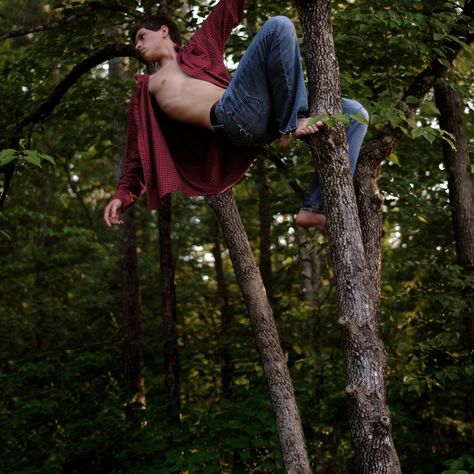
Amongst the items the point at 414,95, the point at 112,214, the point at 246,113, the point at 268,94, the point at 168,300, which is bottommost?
the point at 112,214

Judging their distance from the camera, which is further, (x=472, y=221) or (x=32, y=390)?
(x=32, y=390)

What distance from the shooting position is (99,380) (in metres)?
10.6

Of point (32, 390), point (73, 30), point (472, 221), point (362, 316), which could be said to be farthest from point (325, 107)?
point (32, 390)

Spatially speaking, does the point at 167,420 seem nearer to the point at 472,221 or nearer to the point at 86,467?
the point at 86,467

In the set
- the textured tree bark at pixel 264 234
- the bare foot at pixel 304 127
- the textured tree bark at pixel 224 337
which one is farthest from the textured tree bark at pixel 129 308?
the bare foot at pixel 304 127

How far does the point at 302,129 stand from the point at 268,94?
41 centimetres

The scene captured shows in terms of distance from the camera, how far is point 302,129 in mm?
2832

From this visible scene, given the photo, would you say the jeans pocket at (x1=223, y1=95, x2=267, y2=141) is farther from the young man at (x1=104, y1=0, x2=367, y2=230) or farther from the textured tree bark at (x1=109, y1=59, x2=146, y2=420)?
the textured tree bark at (x1=109, y1=59, x2=146, y2=420)

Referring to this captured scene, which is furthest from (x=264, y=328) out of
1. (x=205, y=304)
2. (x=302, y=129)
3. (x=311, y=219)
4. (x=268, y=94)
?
A: (x=205, y=304)

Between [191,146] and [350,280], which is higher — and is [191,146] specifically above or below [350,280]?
above

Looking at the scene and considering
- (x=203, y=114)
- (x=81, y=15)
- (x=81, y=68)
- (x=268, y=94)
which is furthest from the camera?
(x=81, y=68)

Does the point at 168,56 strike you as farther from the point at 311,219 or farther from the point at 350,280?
the point at 350,280

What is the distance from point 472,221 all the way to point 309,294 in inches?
144

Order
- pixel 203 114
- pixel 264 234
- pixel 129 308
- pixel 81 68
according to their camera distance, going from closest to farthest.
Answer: pixel 203 114 → pixel 81 68 → pixel 129 308 → pixel 264 234
